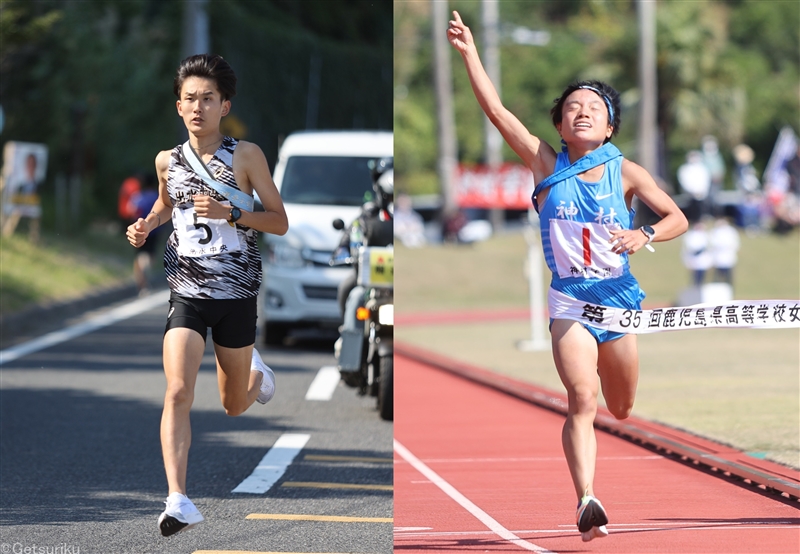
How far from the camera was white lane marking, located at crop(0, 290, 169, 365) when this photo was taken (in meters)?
14.6

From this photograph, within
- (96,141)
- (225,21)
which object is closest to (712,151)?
(225,21)

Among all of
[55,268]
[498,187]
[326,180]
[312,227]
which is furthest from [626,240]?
[498,187]

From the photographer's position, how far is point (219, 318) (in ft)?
18.8

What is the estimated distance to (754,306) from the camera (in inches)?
238

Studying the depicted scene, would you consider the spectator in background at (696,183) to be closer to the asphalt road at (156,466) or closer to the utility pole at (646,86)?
the utility pole at (646,86)

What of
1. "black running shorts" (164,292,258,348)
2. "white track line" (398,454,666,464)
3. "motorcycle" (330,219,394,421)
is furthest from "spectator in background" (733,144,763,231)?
"black running shorts" (164,292,258,348)

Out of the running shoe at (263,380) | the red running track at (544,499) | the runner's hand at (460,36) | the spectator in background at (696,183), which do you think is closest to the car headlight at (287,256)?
the red running track at (544,499)

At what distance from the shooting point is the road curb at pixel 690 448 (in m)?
7.41

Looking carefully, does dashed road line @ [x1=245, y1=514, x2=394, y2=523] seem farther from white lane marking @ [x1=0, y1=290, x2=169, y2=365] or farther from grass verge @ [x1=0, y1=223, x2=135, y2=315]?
grass verge @ [x1=0, y1=223, x2=135, y2=315]

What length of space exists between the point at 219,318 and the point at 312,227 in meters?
9.43

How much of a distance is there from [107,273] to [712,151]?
53.1ft

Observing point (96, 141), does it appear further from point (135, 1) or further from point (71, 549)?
point (71, 549)

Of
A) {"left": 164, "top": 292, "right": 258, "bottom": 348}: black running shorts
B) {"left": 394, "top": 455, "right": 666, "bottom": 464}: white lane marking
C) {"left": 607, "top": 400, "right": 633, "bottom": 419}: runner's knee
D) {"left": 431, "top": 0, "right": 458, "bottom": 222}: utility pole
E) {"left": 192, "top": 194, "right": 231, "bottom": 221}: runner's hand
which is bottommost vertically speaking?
{"left": 394, "top": 455, "right": 666, "bottom": 464}: white lane marking

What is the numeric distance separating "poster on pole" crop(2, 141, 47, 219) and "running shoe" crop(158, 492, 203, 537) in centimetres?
1870
